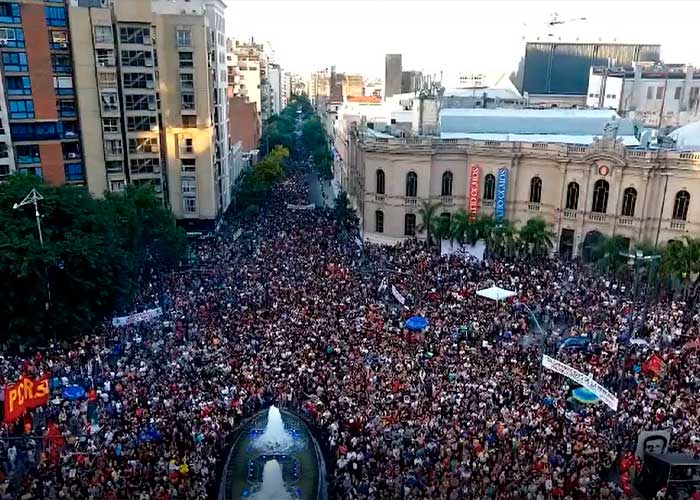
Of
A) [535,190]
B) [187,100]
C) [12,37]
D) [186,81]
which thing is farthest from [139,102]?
[535,190]

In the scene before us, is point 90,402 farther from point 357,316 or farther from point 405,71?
point 405,71

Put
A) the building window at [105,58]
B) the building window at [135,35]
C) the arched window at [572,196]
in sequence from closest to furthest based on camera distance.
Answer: the building window at [105,58]
the arched window at [572,196]
the building window at [135,35]

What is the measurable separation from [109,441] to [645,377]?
1929 centimetres

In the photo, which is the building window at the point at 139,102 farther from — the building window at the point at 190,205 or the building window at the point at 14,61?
the building window at the point at 190,205

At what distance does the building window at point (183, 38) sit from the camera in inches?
1817

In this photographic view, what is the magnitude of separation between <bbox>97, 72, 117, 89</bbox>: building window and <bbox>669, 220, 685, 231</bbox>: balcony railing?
39.6 meters

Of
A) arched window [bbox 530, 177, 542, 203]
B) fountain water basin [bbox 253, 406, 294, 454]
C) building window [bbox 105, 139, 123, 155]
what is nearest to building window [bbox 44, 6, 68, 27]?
building window [bbox 105, 139, 123, 155]

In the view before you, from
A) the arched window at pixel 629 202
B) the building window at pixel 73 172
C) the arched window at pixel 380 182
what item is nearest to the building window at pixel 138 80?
the building window at pixel 73 172

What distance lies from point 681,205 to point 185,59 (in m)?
37.2

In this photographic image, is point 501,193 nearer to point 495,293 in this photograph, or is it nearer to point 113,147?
point 495,293

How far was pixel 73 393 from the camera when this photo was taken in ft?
70.5

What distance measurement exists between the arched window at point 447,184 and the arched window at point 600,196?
1028 centimetres

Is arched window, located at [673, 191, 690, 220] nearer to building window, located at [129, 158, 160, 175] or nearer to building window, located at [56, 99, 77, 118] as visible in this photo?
building window, located at [129, 158, 160, 175]

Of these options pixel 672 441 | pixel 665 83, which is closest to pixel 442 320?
pixel 672 441
